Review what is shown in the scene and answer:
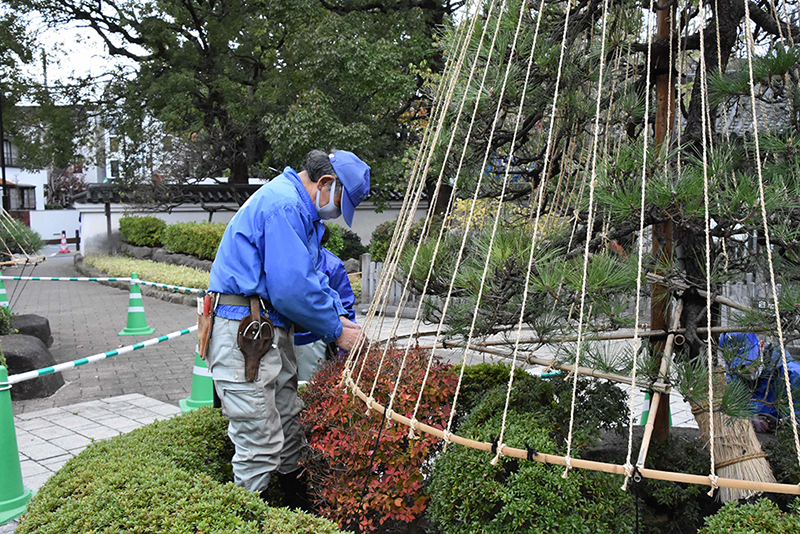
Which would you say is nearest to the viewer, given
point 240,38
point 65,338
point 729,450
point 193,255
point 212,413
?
point 729,450

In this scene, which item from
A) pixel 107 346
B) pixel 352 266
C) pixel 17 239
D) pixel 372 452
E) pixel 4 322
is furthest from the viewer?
pixel 352 266

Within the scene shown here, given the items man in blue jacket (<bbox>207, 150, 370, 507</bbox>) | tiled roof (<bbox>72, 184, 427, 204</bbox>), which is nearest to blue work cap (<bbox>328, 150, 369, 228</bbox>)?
man in blue jacket (<bbox>207, 150, 370, 507</bbox>)

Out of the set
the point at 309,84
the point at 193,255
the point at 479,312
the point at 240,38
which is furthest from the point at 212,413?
the point at 240,38

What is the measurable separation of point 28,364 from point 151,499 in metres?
4.72

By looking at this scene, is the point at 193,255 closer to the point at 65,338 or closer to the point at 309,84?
the point at 309,84

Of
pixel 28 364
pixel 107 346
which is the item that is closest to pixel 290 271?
pixel 28 364

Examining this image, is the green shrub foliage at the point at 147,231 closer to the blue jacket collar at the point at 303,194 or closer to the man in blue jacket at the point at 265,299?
the blue jacket collar at the point at 303,194

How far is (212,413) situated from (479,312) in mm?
1548

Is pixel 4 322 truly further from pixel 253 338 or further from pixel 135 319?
pixel 253 338

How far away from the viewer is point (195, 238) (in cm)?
1591

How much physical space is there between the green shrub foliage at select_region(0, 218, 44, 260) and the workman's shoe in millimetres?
7862

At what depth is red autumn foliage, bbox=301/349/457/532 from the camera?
8.18 ft

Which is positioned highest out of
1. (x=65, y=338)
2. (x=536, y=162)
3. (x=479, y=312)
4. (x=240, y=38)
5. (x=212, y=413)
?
A: (x=240, y=38)

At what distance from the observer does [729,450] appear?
2.31 meters
